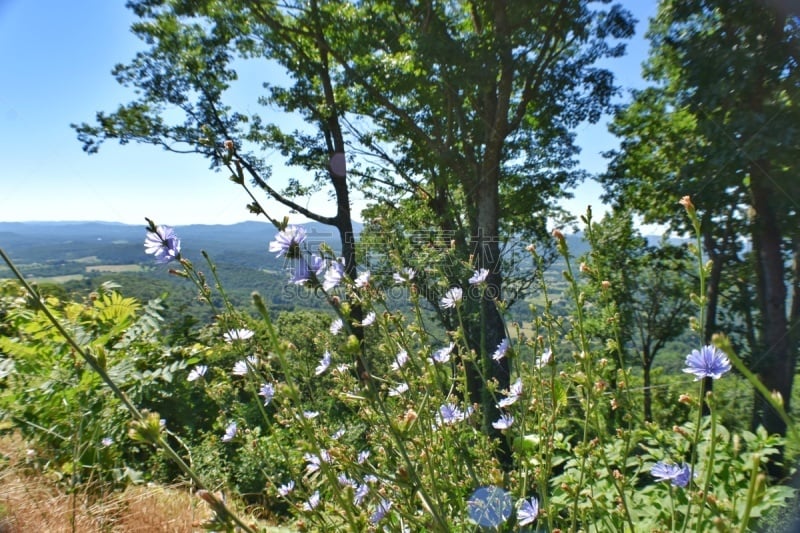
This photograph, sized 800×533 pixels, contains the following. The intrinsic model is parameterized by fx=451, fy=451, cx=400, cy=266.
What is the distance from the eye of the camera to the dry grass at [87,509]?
192cm

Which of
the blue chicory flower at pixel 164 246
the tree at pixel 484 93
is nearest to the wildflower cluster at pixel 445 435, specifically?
the blue chicory flower at pixel 164 246

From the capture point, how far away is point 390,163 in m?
10.1

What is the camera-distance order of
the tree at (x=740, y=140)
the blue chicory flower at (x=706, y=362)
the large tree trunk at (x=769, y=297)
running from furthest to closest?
the large tree trunk at (x=769, y=297)
the tree at (x=740, y=140)
the blue chicory flower at (x=706, y=362)

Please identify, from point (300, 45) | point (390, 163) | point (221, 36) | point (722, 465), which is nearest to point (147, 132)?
point (221, 36)

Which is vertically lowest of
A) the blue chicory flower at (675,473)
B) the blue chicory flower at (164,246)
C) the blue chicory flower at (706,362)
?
the blue chicory flower at (675,473)

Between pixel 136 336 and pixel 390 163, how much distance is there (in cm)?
738

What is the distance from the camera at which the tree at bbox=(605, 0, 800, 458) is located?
4.62 metres

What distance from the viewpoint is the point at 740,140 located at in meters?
4.82

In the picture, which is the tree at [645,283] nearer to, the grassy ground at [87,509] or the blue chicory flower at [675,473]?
the blue chicory flower at [675,473]

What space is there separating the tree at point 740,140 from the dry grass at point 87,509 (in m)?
5.43

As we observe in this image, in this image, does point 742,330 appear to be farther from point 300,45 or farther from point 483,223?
point 300,45

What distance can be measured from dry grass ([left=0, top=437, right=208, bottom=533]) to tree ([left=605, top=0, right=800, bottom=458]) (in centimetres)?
543

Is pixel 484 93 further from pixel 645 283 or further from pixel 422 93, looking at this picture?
pixel 645 283

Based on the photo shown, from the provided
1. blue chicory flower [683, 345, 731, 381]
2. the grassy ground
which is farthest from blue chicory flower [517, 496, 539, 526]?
the grassy ground
